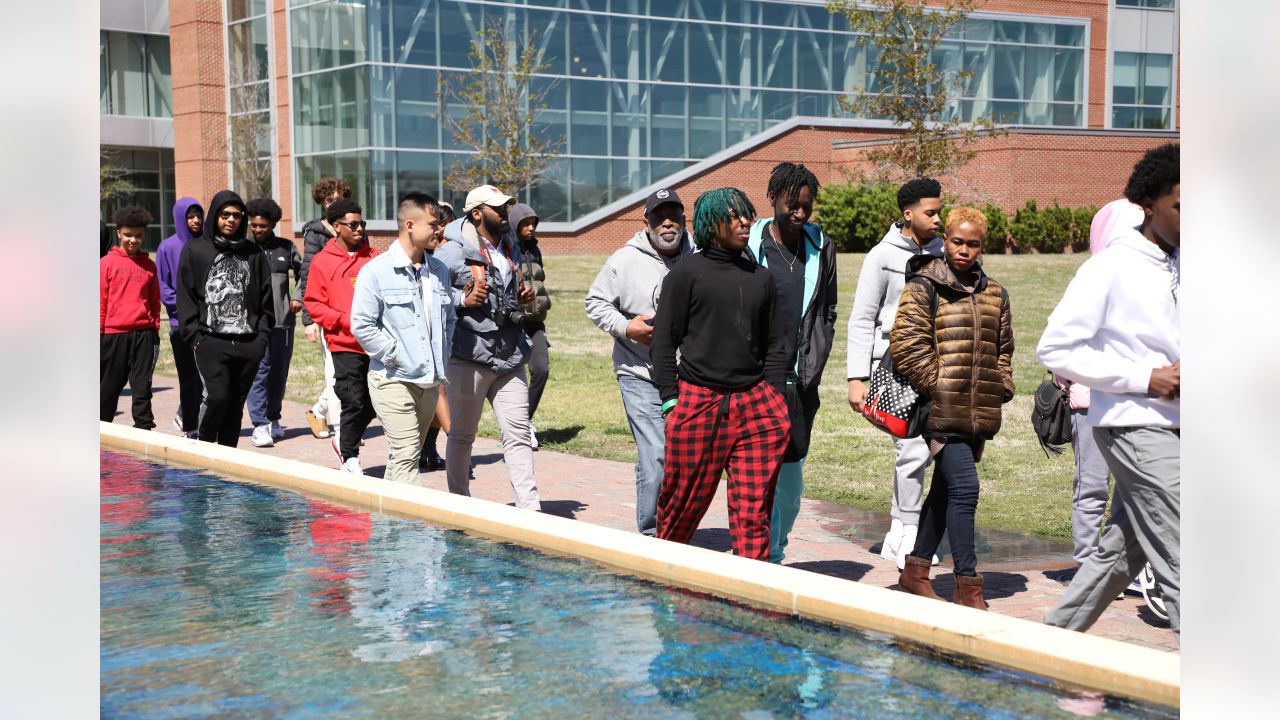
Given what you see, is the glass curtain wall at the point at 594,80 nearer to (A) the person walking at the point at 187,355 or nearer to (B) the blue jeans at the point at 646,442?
(A) the person walking at the point at 187,355

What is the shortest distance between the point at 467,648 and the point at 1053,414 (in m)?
3.85

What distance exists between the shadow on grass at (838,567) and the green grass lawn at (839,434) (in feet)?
Answer: 5.09

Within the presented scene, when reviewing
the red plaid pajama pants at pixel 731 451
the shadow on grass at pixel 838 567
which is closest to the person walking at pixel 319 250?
the shadow on grass at pixel 838 567

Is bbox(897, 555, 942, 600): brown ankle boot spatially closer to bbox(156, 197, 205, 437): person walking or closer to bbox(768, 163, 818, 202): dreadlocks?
bbox(768, 163, 818, 202): dreadlocks

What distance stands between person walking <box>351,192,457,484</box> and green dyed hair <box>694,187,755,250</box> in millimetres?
2087

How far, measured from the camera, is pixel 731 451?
630 cm

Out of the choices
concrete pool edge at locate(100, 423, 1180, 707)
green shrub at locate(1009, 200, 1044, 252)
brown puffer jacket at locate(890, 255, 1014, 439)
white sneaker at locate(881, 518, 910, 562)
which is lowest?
white sneaker at locate(881, 518, 910, 562)

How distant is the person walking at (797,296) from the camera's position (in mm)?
6992

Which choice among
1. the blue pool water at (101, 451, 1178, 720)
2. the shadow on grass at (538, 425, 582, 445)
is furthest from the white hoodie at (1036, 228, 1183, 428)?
the shadow on grass at (538, 425, 582, 445)

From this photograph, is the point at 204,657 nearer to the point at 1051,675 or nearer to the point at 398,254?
the point at 1051,675

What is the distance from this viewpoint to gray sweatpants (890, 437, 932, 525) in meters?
7.55

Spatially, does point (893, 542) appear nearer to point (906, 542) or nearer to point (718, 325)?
point (906, 542)

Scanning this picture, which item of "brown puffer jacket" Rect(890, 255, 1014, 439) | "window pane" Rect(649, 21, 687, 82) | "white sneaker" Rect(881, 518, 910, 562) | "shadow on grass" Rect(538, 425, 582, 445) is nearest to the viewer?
"brown puffer jacket" Rect(890, 255, 1014, 439)
